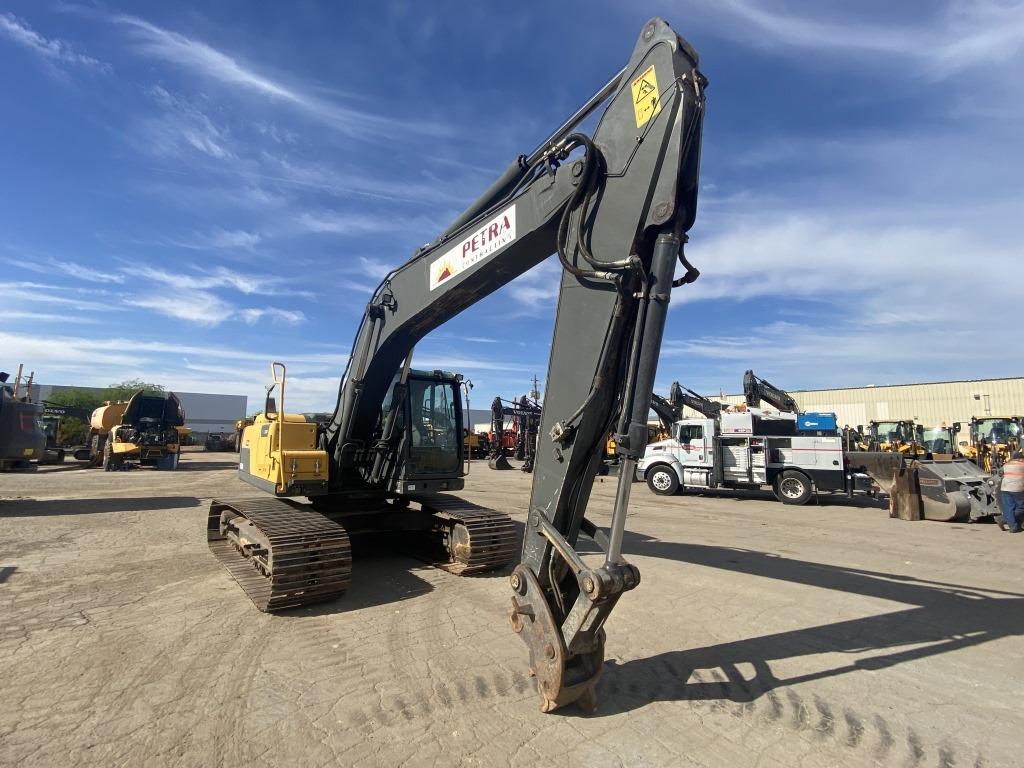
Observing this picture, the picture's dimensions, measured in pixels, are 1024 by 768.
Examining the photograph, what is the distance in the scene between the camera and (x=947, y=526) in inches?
481

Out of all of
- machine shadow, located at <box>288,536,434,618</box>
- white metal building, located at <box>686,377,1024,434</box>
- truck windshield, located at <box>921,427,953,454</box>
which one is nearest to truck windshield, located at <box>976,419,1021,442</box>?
truck windshield, located at <box>921,427,953,454</box>

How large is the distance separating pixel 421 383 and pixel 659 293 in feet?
15.6

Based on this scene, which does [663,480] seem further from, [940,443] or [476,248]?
[940,443]

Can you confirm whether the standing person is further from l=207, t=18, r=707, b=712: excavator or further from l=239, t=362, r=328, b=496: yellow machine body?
l=239, t=362, r=328, b=496: yellow machine body

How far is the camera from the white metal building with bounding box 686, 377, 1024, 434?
146 feet

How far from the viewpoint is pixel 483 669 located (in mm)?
4238

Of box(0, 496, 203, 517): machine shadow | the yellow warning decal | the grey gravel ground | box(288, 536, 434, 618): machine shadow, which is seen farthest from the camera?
box(0, 496, 203, 517): machine shadow

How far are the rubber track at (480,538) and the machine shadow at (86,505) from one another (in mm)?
8709

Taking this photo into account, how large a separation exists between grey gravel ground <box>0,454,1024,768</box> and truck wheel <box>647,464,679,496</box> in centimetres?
982

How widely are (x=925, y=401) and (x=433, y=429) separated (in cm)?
5266

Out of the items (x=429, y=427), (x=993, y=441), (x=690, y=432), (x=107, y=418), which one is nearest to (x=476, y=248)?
(x=429, y=427)

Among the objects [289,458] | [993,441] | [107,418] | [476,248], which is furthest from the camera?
[107,418]

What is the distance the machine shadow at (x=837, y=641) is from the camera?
13.1 ft

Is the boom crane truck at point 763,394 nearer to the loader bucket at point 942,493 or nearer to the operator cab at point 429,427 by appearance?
the loader bucket at point 942,493
